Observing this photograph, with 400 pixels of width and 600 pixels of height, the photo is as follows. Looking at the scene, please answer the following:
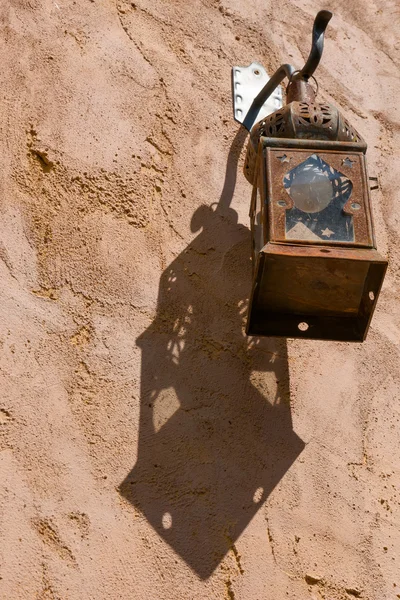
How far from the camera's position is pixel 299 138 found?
1739 mm

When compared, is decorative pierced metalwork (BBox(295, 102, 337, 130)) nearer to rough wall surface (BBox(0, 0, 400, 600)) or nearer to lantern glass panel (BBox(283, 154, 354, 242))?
lantern glass panel (BBox(283, 154, 354, 242))

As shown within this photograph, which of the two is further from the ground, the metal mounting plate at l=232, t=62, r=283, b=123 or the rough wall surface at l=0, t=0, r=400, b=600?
the metal mounting plate at l=232, t=62, r=283, b=123

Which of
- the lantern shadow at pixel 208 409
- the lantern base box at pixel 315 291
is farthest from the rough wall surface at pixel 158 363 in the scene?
the lantern base box at pixel 315 291

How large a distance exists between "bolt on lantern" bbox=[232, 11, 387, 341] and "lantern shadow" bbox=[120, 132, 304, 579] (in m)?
0.19

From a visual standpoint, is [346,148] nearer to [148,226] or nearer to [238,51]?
[148,226]

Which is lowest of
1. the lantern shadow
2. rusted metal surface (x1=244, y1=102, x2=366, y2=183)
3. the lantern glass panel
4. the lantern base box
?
the lantern shadow

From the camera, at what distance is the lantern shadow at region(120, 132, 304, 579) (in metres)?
1.73

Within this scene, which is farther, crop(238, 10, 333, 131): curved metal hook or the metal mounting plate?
the metal mounting plate

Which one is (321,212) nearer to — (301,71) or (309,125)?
(309,125)

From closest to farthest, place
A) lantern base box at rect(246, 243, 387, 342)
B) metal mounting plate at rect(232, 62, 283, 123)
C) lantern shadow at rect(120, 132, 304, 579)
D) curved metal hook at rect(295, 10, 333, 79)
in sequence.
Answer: lantern base box at rect(246, 243, 387, 342) → lantern shadow at rect(120, 132, 304, 579) → curved metal hook at rect(295, 10, 333, 79) → metal mounting plate at rect(232, 62, 283, 123)

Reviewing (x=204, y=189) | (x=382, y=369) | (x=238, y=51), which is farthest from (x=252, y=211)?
(x=238, y=51)

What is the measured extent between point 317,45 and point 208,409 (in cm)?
81

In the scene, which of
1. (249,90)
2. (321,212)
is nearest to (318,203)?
(321,212)

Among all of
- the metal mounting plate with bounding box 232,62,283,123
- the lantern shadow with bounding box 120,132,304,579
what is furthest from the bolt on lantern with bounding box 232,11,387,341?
the metal mounting plate with bounding box 232,62,283,123
